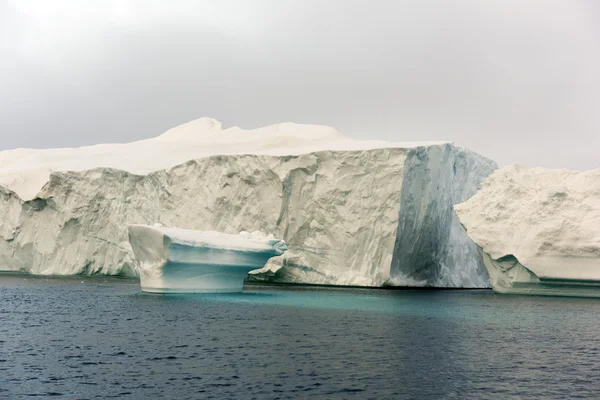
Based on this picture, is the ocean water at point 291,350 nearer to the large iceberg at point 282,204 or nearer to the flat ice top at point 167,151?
the large iceberg at point 282,204

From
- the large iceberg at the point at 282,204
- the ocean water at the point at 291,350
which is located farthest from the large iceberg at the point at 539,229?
the large iceberg at the point at 282,204

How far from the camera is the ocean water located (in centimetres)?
796

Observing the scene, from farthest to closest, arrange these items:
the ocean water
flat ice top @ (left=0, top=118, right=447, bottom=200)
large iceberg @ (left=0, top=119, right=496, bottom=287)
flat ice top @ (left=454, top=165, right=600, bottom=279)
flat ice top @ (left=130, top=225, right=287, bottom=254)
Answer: flat ice top @ (left=0, top=118, right=447, bottom=200)
large iceberg @ (left=0, top=119, right=496, bottom=287)
flat ice top @ (left=454, top=165, right=600, bottom=279)
flat ice top @ (left=130, top=225, right=287, bottom=254)
the ocean water

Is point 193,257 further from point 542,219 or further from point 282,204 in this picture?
point 542,219

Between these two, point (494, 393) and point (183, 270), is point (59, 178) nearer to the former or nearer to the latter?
point (183, 270)

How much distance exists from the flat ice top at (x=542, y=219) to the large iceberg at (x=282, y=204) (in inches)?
119

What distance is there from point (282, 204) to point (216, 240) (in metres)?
6.30

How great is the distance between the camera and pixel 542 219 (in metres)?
21.0

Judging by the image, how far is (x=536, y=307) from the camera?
18.3 m

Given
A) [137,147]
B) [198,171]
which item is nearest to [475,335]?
[198,171]

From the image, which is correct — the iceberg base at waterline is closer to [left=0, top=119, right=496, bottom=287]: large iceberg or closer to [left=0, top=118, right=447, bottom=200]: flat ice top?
[left=0, top=119, right=496, bottom=287]: large iceberg

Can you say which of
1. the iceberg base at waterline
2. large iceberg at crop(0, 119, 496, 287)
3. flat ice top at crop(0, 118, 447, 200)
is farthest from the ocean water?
flat ice top at crop(0, 118, 447, 200)

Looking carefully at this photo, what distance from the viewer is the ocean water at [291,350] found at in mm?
7961

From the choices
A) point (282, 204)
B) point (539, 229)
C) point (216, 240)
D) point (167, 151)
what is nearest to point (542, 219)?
point (539, 229)
